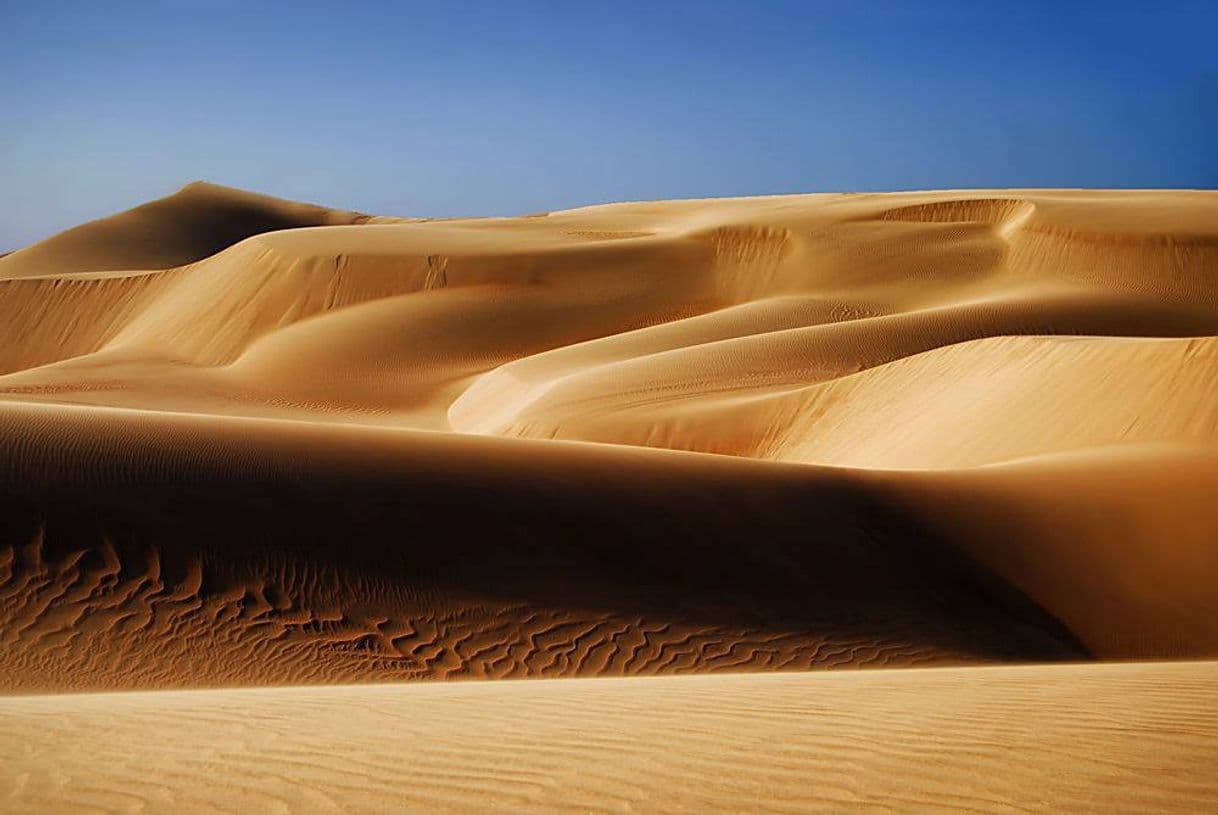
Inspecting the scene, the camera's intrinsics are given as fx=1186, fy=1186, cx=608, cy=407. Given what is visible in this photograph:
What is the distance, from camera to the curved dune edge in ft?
12.4

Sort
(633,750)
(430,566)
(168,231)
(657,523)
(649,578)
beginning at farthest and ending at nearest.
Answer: (168,231) → (657,523) → (649,578) → (430,566) → (633,750)

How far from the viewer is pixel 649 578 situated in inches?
409

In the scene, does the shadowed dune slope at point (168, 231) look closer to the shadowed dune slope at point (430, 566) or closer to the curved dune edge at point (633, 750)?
the shadowed dune slope at point (430, 566)

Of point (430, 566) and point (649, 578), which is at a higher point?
point (649, 578)

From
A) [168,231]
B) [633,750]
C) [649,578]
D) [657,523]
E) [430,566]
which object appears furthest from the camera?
[168,231]

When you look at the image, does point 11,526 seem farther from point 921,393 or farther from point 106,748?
point 921,393

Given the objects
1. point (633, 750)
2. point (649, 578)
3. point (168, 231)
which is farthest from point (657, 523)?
point (168, 231)

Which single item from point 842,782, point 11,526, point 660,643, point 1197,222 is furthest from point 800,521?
point 1197,222

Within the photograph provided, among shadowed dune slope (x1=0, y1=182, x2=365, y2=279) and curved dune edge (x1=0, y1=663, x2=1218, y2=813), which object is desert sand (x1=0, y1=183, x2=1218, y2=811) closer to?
curved dune edge (x1=0, y1=663, x2=1218, y2=813)

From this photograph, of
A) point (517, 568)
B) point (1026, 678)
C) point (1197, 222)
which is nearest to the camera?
point (1026, 678)

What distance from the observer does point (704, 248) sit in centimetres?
3831

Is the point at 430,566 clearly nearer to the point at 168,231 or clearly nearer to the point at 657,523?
the point at 657,523

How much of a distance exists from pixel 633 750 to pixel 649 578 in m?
6.05

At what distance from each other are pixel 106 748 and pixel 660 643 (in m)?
5.53
